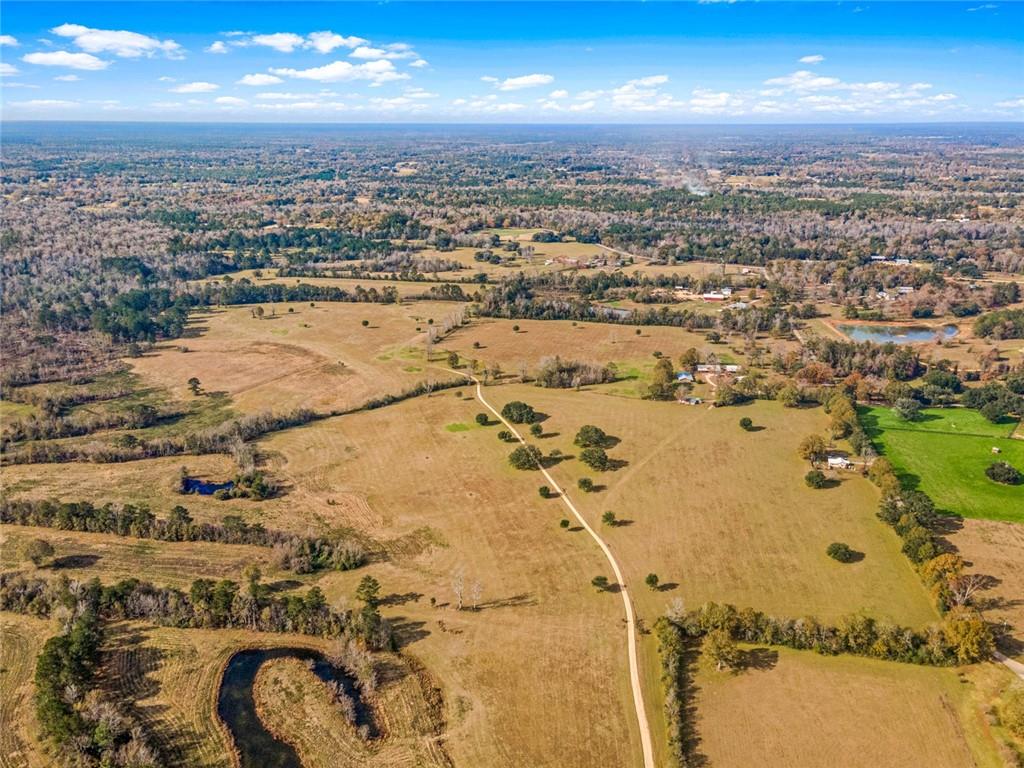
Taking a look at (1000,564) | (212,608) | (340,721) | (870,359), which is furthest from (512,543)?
(870,359)

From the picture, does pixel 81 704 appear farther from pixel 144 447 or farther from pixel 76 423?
pixel 76 423

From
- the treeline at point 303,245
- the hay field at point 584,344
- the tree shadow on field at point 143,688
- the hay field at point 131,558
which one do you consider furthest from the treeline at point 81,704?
the treeline at point 303,245

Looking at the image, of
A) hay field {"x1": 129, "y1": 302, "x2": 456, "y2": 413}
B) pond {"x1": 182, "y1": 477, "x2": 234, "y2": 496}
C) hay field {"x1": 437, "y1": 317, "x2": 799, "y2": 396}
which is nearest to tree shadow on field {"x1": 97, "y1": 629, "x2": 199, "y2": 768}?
pond {"x1": 182, "y1": 477, "x2": 234, "y2": 496}

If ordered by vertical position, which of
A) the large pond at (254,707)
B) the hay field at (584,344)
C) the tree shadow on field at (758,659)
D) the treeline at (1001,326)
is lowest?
the large pond at (254,707)

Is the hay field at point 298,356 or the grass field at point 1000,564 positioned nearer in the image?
the grass field at point 1000,564

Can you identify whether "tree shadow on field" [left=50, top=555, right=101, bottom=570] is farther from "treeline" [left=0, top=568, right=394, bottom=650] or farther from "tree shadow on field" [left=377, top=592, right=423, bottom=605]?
"tree shadow on field" [left=377, top=592, right=423, bottom=605]

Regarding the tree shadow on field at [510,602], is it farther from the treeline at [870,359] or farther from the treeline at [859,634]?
the treeline at [870,359]

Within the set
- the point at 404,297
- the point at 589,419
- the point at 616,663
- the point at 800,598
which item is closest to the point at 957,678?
the point at 800,598
